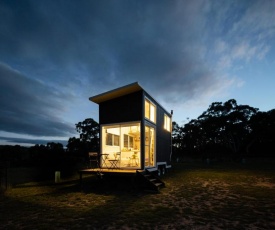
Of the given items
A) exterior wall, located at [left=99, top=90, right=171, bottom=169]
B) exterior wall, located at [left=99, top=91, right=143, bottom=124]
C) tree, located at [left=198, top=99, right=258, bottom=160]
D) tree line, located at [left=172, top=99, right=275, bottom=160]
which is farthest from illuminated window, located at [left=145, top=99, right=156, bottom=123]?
tree, located at [left=198, top=99, right=258, bottom=160]

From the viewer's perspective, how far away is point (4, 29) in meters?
10.9

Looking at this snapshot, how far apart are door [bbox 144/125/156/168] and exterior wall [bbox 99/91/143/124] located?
1124 millimetres

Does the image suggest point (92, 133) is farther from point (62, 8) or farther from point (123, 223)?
point (123, 223)

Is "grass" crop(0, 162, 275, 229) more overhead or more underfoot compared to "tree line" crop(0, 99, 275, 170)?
more underfoot

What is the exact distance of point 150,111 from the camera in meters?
10.8

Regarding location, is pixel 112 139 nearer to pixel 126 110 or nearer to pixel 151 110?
pixel 126 110

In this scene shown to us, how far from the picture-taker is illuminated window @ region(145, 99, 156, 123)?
10.3 metres

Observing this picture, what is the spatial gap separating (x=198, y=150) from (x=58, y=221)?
40.1m

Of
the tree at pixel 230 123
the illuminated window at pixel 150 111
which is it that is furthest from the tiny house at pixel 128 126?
the tree at pixel 230 123

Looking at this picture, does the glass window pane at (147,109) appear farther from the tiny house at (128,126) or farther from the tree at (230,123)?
the tree at (230,123)

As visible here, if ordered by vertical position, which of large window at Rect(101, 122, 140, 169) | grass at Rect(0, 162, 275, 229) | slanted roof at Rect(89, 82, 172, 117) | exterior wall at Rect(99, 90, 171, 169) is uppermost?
slanted roof at Rect(89, 82, 172, 117)

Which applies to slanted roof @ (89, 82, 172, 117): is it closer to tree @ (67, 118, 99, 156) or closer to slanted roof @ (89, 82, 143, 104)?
slanted roof @ (89, 82, 143, 104)

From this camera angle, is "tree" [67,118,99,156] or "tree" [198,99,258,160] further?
"tree" [67,118,99,156]

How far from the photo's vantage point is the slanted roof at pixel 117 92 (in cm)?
926
